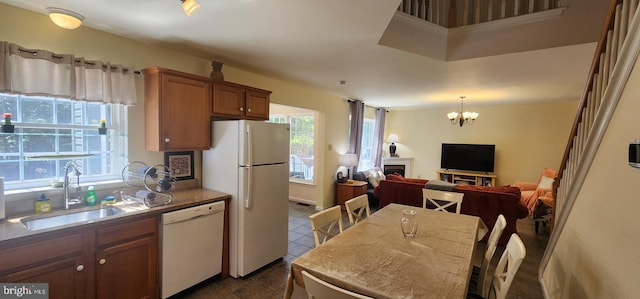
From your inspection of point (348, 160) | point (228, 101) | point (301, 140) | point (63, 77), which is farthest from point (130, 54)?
point (348, 160)

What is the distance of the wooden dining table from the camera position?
4.26ft

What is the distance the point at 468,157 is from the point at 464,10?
4.52 metres

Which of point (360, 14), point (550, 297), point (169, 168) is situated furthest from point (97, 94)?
point (550, 297)

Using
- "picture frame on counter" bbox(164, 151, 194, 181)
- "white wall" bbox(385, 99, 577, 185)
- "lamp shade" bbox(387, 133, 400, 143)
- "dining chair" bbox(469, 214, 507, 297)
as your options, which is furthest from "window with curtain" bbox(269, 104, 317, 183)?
"dining chair" bbox(469, 214, 507, 297)

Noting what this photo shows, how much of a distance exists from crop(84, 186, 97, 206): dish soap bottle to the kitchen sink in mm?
80

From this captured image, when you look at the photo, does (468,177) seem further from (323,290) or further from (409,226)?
(323,290)

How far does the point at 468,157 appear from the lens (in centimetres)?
673

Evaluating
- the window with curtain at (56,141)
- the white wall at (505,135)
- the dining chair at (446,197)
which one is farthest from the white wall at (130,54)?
the white wall at (505,135)

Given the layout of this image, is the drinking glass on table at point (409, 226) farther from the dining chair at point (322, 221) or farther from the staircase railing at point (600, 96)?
Result: the staircase railing at point (600, 96)

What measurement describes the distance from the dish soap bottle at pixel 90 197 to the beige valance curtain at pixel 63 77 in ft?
2.50

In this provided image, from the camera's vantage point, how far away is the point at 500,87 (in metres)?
4.36

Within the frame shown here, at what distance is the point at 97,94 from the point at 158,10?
96 cm

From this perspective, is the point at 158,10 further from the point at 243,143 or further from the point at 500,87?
the point at 500,87

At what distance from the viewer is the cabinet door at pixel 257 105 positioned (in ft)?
10.5
